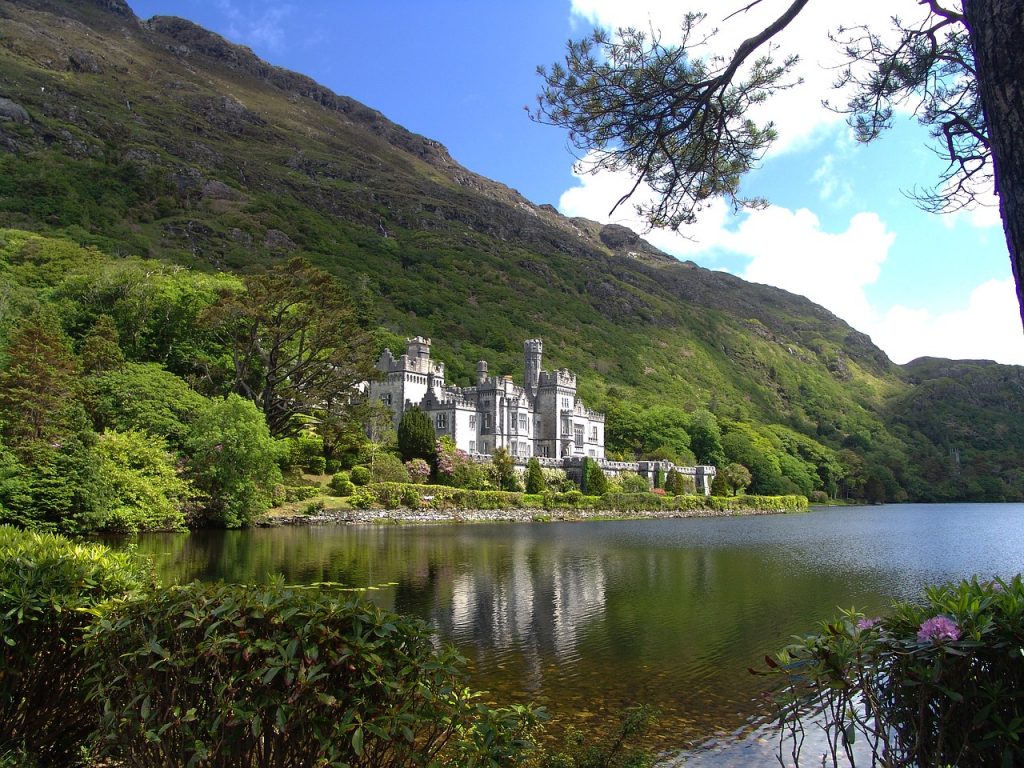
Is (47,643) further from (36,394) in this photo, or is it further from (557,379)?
(557,379)

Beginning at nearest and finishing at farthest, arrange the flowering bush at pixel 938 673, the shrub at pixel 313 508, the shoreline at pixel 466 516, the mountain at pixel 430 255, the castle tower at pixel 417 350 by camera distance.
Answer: the flowering bush at pixel 938 673 < the shoreline at pixel 466 516 < the shrub at pixel 313 508 < the castle tower at pixel 417 350 < the mountain at pixel 430 255

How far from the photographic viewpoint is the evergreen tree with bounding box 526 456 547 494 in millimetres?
56688

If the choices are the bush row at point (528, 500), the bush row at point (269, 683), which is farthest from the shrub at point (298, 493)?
the bush row at point (269, 683)

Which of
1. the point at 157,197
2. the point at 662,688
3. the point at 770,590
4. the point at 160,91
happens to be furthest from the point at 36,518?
the point at 160,91

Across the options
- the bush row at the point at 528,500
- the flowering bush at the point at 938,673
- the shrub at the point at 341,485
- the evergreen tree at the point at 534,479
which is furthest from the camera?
the evergreen tree at the point at 534,479

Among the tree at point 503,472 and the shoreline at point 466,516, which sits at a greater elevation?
the tree at point 503,472

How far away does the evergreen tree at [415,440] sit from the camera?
51.6 meters

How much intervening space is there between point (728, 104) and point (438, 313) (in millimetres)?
108958

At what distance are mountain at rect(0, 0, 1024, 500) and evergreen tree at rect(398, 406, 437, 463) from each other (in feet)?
128

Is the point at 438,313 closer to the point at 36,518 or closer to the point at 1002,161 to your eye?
the point at 36,518

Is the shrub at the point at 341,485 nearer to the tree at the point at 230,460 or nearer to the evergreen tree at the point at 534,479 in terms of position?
the tree at the point at 230,460

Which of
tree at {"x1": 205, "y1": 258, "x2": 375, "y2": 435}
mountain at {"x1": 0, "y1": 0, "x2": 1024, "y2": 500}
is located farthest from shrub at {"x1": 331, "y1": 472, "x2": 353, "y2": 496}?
mountain at {"x1": 0, "y1": 0, "x2": 1024, "y2": 500}

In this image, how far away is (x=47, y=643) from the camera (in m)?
4.50

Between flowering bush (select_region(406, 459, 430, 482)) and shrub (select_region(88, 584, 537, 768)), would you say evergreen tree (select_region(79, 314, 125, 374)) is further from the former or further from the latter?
shrub (select_region(88, 584, 537, 768))
